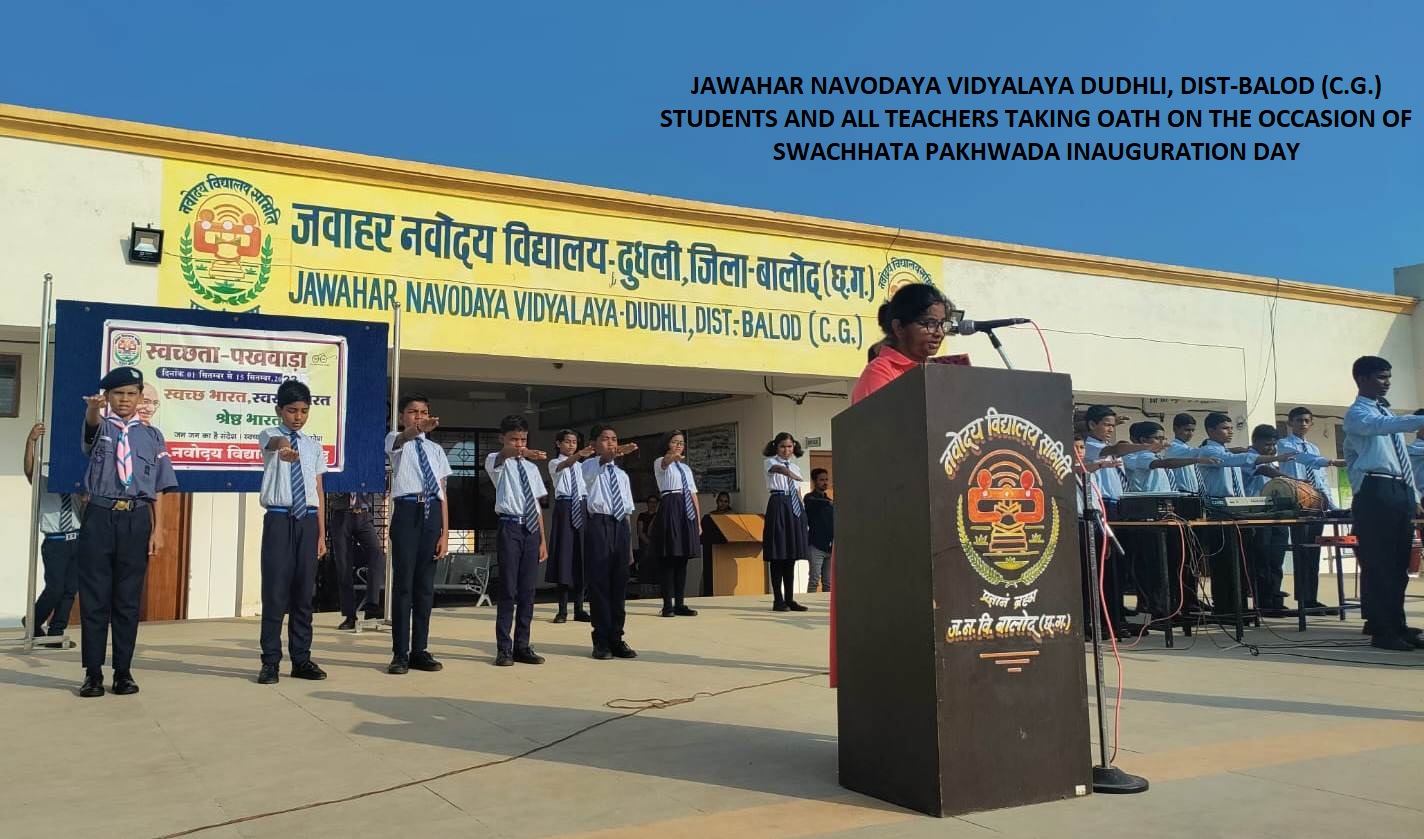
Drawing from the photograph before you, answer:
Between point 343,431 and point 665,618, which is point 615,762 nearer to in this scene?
point 343,431

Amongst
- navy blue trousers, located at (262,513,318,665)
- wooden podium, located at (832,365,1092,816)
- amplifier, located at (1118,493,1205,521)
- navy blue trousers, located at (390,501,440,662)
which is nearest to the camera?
wooden podium, located at (832,365,1092,816)

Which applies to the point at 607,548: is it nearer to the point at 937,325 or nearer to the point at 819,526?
the point at 937,325

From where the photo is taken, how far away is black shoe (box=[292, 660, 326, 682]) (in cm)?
653

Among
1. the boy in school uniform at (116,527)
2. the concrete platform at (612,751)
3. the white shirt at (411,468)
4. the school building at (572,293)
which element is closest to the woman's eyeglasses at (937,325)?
the concrete platform at (612,751)

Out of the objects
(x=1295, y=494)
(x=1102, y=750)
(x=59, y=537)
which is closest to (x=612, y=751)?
(x=1102, y=750)

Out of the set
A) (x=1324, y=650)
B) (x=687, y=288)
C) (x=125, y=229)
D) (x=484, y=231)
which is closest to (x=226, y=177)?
(x=125, y=229)

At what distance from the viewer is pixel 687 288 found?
12938 mm

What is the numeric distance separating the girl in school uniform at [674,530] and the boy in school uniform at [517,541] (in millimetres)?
3335

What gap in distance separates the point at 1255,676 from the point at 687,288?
8.22m

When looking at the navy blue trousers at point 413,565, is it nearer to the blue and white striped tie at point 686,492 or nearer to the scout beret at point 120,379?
the scout beret at point 120,379

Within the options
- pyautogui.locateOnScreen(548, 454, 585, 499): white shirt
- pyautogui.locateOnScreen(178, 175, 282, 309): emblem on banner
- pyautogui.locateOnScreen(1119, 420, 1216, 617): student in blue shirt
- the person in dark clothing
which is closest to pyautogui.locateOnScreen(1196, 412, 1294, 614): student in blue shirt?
pyautogui.locateOnScreen(1119, 420, 1216, 617): student in blue shirt

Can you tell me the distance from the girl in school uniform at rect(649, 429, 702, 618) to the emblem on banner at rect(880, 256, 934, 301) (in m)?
4.85

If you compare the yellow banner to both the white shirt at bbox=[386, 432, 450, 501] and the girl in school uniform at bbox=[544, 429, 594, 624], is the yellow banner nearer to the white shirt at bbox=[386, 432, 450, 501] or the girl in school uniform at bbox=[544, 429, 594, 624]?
the girl in school uniform at bbox=[544, 429, 594, 624]

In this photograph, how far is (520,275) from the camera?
11922 mm
